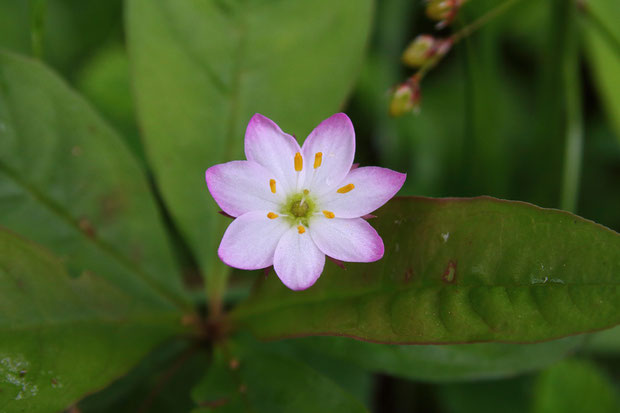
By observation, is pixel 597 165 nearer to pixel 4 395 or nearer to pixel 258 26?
pixel 258 26

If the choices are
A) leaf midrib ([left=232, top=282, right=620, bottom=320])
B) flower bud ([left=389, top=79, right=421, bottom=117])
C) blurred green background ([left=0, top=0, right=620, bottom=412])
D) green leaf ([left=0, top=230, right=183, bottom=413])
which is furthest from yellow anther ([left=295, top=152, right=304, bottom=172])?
blurred green background ([left=0, top=0, right=620, bottom=412])

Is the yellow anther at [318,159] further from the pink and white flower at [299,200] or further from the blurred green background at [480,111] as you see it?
the blurred green background at [480,111]

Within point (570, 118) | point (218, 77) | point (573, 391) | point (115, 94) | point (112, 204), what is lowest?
point (573, 391)

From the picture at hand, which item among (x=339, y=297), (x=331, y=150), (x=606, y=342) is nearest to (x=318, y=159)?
(x=331, y=150)

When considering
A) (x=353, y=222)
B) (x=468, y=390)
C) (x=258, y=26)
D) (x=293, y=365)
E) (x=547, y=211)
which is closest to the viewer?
(x=547, y=211)

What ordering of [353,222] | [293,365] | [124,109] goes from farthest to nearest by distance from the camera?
[124,109] → [293,365] → [353,222]

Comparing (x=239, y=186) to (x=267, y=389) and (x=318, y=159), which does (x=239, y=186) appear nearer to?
(x=318, y=159)

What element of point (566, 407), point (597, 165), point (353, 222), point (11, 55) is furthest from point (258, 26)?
point (597, 165)

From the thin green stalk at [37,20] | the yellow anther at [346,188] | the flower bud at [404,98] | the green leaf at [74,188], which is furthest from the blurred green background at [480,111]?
the yellow anther at [346,188]
